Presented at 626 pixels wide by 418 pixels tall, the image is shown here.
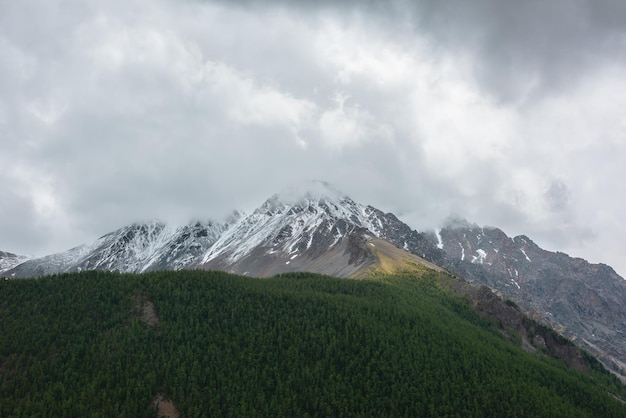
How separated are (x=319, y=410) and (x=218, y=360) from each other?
43.0 metres

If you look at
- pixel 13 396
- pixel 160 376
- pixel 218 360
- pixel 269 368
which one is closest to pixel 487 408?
pixel 269 368

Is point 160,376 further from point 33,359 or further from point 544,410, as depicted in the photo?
point 544,410

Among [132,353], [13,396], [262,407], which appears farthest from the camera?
[132,353]

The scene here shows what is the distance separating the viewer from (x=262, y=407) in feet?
591

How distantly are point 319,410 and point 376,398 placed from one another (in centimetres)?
2257

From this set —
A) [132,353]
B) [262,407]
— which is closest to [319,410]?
[262,407]

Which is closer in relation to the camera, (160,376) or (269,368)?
(160,376)

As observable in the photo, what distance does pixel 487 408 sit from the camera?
194m

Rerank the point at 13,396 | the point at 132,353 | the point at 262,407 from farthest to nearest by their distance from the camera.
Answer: the point at 132,353 < the point at 262,407 < the point at 13,396

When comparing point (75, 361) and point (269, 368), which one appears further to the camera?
point (269, 368)

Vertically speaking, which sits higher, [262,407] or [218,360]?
[218,360]

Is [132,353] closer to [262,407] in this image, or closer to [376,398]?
[262,407]

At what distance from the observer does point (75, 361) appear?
18412 centimetres

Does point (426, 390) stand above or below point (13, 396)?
above
